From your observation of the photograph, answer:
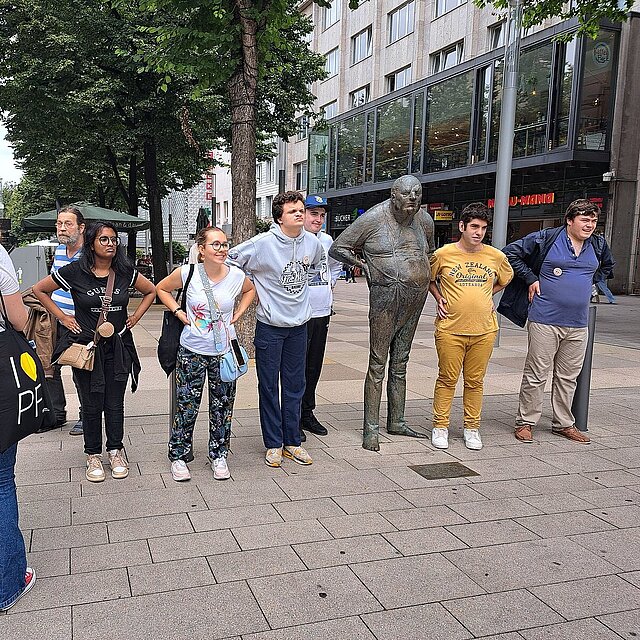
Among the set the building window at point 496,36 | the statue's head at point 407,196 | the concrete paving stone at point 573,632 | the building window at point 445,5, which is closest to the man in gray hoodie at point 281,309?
the statue's head at point 407,196

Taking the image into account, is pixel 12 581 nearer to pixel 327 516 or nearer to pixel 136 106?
pixel 327 516

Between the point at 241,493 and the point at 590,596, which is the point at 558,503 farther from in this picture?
the point at 241,493

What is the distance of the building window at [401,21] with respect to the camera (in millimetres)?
34969

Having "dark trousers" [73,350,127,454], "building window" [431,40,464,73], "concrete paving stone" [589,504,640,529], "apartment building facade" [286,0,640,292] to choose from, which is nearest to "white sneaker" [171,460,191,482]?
"dark trousers" [73,350,127,454]

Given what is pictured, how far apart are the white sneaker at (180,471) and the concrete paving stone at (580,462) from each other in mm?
2695

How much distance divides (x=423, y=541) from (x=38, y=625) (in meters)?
1.95

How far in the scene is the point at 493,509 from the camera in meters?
4.26

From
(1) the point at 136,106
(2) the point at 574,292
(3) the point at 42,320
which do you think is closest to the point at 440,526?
(2) the point at 574,292

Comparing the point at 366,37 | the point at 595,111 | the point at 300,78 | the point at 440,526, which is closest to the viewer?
the point at 440,526

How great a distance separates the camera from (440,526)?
13.0ft

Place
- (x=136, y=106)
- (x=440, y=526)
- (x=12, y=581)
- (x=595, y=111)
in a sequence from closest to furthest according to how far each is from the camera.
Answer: (x=12, y=581) < (x=440, y=526) < (x=136, y=106) < (x=595, y=111)

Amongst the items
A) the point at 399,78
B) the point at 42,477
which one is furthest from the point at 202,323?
the point at 399,78

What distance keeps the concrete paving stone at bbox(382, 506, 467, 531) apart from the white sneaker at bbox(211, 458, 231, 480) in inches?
45.1

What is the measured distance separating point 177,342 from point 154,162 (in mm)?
15733
